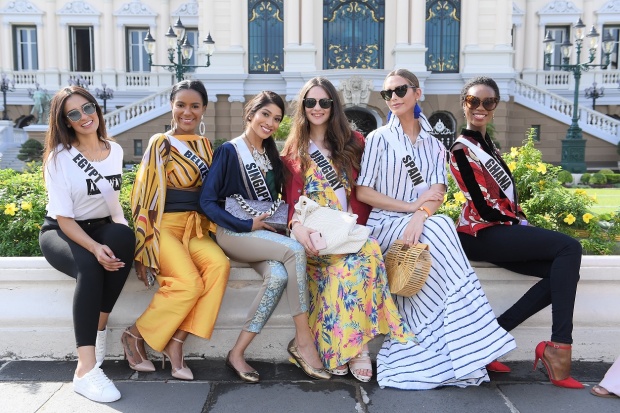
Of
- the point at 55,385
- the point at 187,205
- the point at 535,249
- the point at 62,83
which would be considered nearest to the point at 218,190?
the point at 187,205

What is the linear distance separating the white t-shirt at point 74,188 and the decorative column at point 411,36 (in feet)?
67.9

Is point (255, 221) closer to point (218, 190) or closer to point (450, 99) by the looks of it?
point (218, 190)

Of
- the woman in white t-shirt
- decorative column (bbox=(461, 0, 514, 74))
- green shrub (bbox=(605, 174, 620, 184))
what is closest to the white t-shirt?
the woman in white t-shirt

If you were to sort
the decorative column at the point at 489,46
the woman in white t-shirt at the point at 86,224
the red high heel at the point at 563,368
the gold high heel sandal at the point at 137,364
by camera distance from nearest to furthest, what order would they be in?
the woman in white t-shirt at the point at 86,224
the red high heel at the point at 563,368
the gold high heel sandal at the point at 137,364
the decorative column at the point at 489,46

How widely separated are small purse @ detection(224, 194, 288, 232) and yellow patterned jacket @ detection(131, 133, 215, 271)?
29 centimetres

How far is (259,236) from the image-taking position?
3859mm

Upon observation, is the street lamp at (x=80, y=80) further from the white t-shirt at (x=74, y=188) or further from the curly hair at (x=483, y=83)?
the curly hair at (x=483, y=83)

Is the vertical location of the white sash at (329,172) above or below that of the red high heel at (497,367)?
above

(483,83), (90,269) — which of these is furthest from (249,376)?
(483,83)

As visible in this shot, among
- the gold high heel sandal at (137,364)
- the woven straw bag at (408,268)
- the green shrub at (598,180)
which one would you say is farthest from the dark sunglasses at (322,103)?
the green shrub at (598,180)

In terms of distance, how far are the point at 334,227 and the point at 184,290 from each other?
1.01 meters

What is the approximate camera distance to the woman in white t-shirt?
3.53m

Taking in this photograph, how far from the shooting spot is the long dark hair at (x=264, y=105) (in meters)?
4.09

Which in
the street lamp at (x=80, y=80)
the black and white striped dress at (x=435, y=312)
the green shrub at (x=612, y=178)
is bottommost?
the green shrub at (x=612, y=178)
